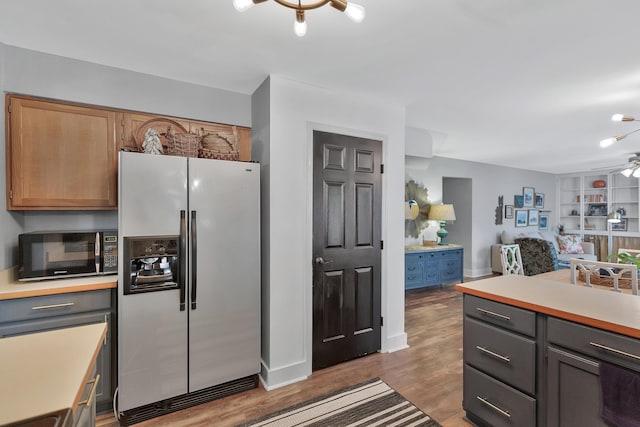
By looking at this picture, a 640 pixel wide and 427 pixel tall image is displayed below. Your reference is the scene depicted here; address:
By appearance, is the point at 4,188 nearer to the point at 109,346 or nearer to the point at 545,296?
the point at 109,346

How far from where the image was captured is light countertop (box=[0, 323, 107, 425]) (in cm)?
78

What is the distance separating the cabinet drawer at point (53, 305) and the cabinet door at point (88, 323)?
0.11 ft

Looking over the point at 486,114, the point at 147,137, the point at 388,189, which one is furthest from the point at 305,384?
the point at 486,114

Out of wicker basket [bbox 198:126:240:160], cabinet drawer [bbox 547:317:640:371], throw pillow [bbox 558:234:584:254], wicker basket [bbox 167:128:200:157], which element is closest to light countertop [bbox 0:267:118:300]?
wicker basket [bbox 167:128:200:157]

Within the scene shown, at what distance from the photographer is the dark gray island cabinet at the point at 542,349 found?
4.41 feet

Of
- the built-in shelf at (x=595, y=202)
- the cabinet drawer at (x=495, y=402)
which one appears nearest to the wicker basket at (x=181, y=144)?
the cabinet drawer at (x=495, y=402)

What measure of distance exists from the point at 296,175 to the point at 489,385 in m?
1.97

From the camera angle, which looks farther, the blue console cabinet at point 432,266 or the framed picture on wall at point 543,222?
the framed picture on wall at point 543,222

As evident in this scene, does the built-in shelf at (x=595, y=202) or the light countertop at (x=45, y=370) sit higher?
the built-in shelf at (x=595, y=202)

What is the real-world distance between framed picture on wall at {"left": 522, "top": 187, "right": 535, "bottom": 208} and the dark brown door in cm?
634

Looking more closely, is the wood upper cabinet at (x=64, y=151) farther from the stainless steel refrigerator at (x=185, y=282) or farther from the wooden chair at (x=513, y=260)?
the wooden chair at (x=513, y=260)

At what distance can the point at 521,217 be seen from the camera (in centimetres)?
729

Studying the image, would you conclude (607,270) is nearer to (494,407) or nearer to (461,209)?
(494,407)

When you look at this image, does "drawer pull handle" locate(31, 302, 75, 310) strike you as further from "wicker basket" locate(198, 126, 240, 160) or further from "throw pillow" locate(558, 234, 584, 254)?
"throw pillow" locate(558, 234, 584, 254)
